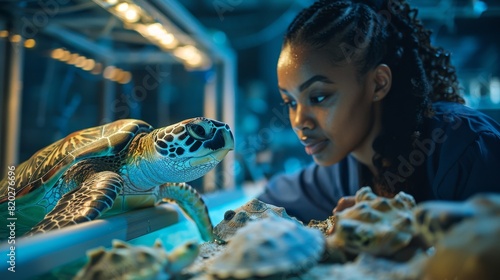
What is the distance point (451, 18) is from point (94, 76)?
2721 millimetres

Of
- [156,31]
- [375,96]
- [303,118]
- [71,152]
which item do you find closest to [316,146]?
[303,118]

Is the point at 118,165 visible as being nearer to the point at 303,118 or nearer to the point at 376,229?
the point at 303,118

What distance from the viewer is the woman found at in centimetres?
99

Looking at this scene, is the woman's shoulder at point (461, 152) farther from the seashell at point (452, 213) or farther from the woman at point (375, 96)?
the seashell at point (452, 213)

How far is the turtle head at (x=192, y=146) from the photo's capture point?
2.85 ft

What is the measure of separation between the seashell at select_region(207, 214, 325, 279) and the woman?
61 centimetres

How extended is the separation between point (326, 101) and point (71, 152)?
28.1 inches

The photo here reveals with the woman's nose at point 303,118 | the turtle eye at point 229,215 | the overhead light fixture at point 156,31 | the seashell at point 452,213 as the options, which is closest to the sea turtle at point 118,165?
the turtle eye at point 229,215

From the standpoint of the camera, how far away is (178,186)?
111 centimetres

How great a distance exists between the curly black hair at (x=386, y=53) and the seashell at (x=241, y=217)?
0.46 meters

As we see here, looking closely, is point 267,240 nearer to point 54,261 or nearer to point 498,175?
point 54,261

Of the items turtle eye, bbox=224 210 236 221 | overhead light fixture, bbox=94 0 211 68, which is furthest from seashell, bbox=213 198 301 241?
overhead light fixture, bbox=94 0 211 68

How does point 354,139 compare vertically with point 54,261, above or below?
above

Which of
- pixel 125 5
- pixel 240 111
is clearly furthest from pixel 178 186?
pixel 240 111
